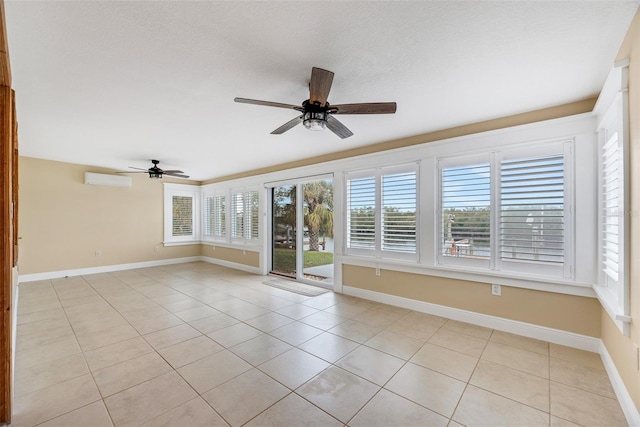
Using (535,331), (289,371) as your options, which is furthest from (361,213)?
(289,371)

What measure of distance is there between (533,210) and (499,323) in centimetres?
136

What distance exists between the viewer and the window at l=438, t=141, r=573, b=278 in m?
2.85

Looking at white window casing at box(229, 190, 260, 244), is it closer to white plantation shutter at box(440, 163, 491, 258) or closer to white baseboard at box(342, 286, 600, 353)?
white baseboard at box(342, 286, 600, 353)

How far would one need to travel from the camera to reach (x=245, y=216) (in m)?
6.90

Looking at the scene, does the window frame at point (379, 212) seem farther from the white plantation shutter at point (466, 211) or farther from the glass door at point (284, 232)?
the glass door at point (284, 232)

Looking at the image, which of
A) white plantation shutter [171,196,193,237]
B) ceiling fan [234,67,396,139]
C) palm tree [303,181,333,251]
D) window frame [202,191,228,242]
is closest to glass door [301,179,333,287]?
palm tree [303,181,333,251]

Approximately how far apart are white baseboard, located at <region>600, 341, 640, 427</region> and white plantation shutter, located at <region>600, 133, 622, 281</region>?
73 centimetres

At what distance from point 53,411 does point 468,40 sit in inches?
151

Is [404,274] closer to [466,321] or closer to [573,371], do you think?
[466,321]

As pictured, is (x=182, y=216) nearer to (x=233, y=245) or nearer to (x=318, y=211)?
(x=233, y=245)

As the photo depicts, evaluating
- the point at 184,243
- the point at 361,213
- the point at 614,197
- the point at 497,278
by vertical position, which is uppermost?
the point at 614,197

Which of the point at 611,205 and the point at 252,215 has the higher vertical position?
the point at 611,205

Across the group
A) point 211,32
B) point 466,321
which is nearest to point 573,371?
point 466,321

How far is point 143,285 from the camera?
5.27 m
